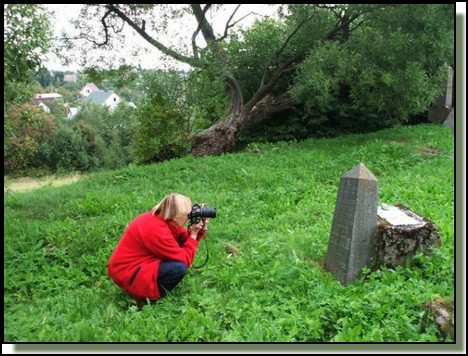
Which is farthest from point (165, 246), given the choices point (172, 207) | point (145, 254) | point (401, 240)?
point (401, 240)

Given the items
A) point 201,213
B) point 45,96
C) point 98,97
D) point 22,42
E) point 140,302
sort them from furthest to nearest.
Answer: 1. point 98,97
2. point 45,96
3. point 22,42
4. point 201,213
5. point 140,302

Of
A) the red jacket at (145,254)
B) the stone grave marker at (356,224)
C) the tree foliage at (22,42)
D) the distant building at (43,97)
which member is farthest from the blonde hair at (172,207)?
the distant building at (43,97)

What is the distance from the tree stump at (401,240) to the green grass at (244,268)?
0.40 ft

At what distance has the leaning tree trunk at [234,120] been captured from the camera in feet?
43.8

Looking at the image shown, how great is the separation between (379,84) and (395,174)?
327cm

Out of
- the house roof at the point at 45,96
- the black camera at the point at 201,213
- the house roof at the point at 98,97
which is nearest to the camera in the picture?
the black camera at the point at 201,213

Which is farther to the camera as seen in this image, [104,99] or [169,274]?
[104,99]

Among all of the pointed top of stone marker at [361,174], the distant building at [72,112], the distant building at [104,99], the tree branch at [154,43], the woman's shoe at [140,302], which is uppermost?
the distant building at [104,99]

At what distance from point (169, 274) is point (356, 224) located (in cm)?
173

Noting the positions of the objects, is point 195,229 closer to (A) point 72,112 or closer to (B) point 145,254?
(B) point 145,254

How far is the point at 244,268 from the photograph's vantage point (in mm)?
4750

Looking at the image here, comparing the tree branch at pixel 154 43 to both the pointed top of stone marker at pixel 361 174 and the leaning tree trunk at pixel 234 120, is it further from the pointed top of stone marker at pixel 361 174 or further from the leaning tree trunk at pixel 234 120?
the pointed top of stone marker at pixel 361 174

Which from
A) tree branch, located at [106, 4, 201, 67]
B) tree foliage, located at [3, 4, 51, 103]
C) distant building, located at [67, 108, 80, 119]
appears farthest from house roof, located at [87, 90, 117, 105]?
tree foliage, located at [3, 4, 51, 103]

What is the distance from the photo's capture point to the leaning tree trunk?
13.3m
